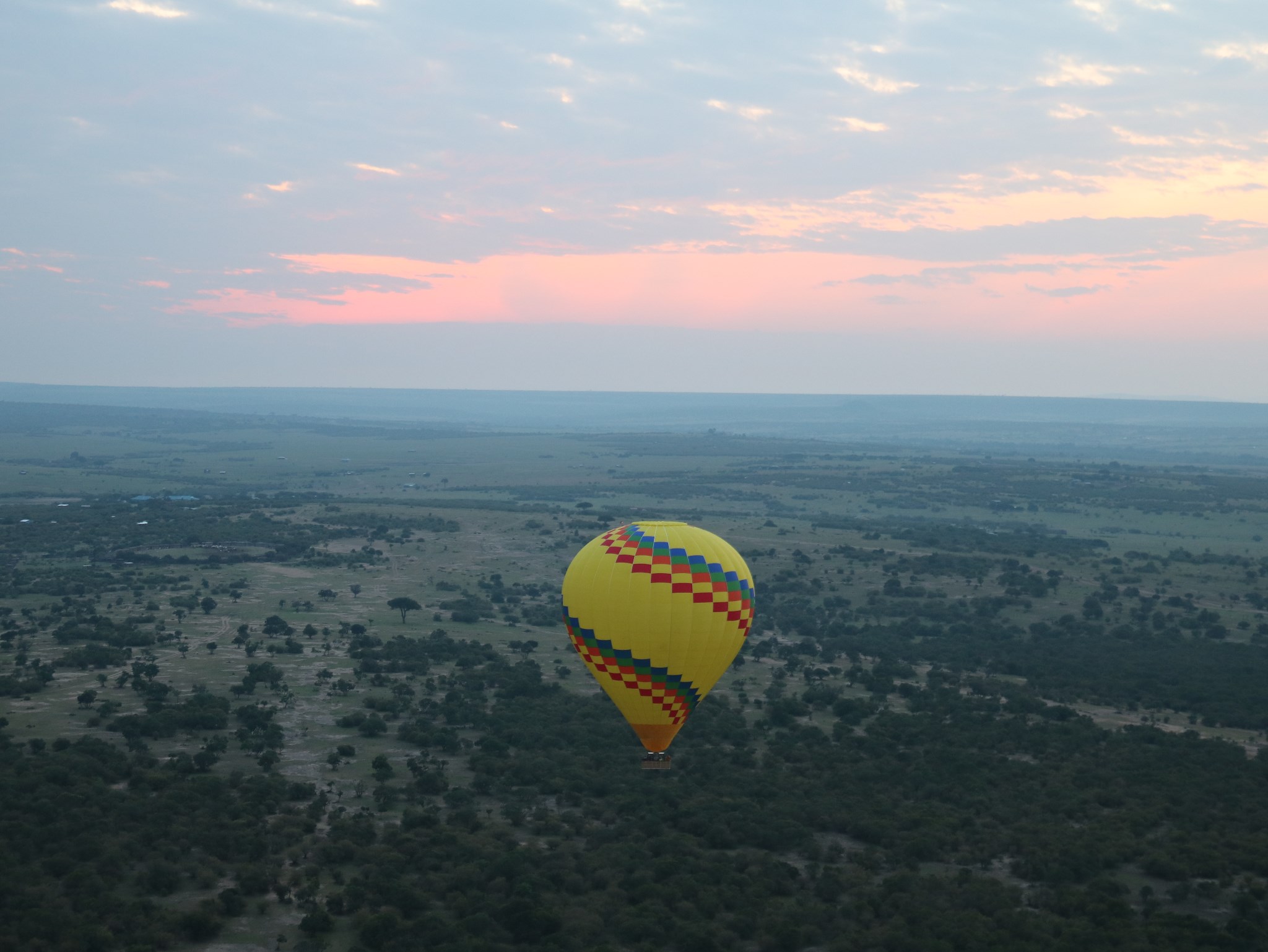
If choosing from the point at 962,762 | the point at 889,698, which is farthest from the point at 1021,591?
the point at 962,762

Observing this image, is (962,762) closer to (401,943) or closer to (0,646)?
(401,943)

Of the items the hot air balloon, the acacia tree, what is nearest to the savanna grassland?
the acacia tree

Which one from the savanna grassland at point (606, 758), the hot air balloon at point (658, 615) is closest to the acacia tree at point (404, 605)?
the savanna grassland at point (606, 758)

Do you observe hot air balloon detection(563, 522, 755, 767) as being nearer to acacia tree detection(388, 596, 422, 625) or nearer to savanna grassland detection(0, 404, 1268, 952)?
savanna grassland detection(0, 404, 1268, 952)

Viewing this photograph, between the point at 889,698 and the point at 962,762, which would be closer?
the point at 962,762

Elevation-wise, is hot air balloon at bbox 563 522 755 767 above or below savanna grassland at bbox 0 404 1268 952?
above
